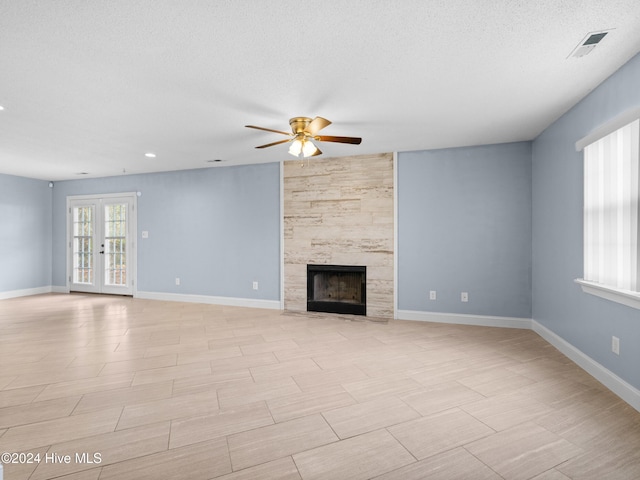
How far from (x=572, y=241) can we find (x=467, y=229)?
1.33 m

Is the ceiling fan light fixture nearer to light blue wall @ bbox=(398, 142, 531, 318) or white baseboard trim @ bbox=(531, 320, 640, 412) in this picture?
light blue wall @ bbox=(398, 142, 531, 318)

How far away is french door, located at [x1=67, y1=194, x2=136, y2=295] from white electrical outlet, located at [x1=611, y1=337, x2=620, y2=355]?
22.8 feet

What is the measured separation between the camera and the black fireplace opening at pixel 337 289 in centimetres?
467

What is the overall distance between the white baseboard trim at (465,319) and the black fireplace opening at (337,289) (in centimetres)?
65

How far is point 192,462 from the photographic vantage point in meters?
1.58

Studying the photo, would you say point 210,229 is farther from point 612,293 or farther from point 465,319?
point 612,293

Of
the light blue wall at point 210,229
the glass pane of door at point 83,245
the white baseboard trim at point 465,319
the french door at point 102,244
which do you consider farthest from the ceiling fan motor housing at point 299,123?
the glass pane of door at point 83,245

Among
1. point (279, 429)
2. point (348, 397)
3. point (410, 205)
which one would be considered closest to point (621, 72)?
point (410, 205)

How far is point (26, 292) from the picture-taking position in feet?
20.4

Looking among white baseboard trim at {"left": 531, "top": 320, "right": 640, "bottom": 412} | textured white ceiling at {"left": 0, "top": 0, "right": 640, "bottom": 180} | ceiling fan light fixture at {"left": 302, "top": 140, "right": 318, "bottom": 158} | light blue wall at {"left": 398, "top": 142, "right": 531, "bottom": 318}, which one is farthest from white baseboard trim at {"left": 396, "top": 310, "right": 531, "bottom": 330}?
ceiling fan light fixture at {"left": 302, "top": 140, "right": 318, "bottom": 158}

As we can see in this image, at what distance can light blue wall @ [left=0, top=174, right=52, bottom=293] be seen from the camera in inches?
232

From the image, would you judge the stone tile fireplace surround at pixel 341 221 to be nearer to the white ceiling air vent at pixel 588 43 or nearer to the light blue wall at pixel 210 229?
the light blue wall at pixel 210 229

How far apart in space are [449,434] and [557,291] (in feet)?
7.71

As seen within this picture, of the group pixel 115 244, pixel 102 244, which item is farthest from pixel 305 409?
pixel 102 244
